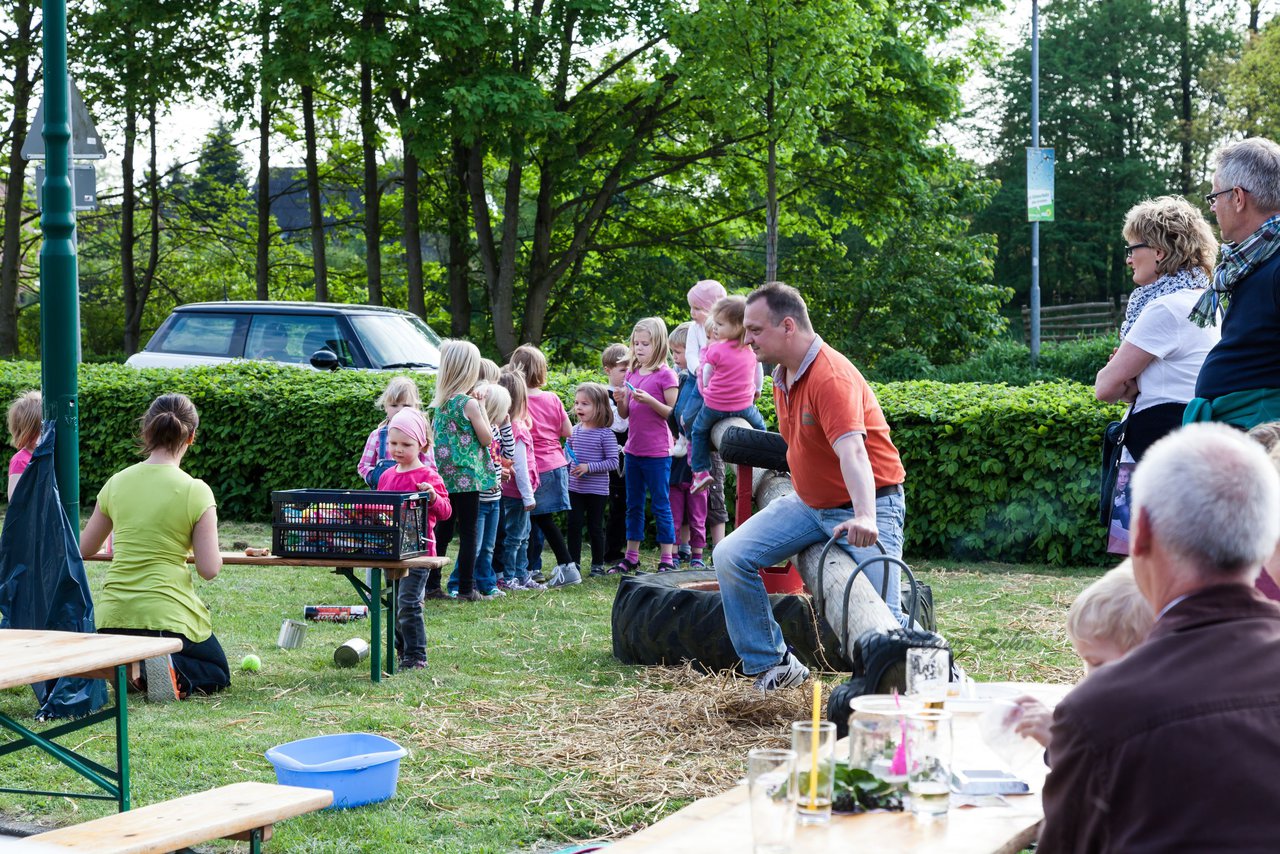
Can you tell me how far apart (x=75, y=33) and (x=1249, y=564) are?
28.5 metres

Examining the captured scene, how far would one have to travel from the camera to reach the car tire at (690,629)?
22.7 feet

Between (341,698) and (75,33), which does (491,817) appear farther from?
(75,33)

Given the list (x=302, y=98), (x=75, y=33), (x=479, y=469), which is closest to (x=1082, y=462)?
(x=479, y=469)

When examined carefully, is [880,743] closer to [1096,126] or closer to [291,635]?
[291,635]

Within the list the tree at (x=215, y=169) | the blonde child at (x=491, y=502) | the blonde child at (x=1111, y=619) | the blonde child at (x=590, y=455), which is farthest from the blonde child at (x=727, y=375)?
the tree at (x=215, y=169)

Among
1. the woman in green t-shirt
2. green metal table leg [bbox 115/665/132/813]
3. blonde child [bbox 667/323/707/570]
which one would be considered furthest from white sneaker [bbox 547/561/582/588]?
green metal table leg [bbox 115/665/132/813]

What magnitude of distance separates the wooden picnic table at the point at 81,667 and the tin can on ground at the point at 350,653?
2428 mm

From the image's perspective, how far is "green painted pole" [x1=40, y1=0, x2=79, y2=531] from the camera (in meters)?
6.27

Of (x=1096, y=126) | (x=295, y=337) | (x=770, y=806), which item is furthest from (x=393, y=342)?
(x=1096, y=126)

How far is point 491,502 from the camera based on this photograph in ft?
31.7

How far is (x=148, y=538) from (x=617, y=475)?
5388 millimetres

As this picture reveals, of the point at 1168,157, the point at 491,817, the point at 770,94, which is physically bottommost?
the point at 491,817

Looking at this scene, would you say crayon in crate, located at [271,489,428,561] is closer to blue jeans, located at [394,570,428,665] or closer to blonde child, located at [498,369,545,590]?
blue jeans, located at [394,570,428,665]

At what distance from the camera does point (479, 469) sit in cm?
916
